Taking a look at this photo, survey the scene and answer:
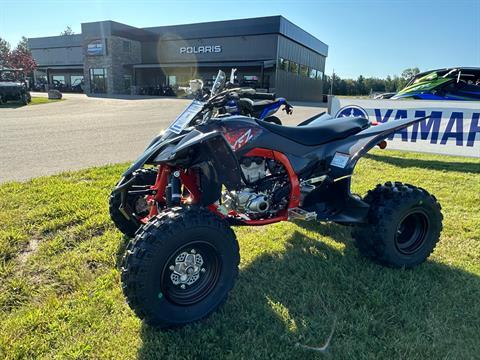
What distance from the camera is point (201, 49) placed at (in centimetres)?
3938

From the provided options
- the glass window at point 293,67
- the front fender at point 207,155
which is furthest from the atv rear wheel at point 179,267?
the glass window at point 293,67

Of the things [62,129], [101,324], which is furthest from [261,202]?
[62,129]

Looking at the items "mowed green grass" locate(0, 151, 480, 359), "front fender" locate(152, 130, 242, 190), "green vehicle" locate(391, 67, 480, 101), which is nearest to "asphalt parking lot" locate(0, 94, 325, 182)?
"mowed green grass" locate(0, 151, 480, 359)

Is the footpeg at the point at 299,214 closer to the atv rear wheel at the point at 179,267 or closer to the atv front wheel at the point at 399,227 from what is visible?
the atv front wheel at the point at 399,227

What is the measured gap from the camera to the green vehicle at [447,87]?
28.0 ft

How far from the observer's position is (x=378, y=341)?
225 cm

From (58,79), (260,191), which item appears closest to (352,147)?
(260,191)

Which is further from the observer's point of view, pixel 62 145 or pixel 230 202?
pixel 62 145

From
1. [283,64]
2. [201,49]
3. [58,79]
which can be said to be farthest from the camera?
[58,79]

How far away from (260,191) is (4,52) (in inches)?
2521

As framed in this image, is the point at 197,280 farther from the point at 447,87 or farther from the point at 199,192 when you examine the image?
the point at 447,87

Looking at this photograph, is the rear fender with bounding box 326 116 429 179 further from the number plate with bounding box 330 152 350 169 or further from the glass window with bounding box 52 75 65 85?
the glass window with bounding box 52 75 65 85

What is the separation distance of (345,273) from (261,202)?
3.06 ft

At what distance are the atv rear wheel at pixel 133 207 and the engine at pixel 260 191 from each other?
0.74m
